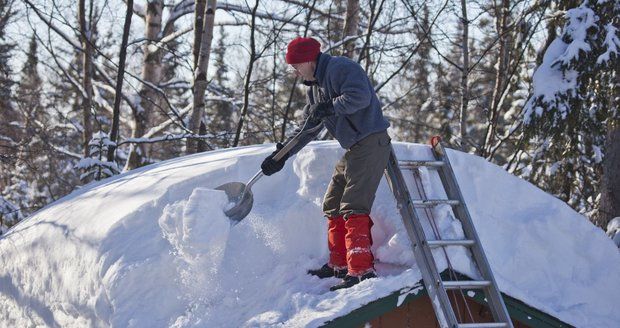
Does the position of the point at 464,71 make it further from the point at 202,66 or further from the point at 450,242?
the point at 450,242

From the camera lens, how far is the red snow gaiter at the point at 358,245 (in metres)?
4.93

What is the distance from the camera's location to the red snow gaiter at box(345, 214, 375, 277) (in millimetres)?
4926

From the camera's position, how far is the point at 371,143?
200 inches

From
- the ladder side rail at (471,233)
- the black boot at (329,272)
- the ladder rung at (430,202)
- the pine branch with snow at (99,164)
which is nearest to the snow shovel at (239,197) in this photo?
the black boot at (329,272)

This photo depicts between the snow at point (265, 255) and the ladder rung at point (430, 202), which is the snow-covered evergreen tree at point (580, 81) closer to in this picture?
the snow at point (265, 255)

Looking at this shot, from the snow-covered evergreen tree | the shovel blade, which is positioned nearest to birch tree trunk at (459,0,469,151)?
the snow-covered evergreen tree

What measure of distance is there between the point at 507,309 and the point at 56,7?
893cm

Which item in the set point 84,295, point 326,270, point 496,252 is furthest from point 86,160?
point 496,252

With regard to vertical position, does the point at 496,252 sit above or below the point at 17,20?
below

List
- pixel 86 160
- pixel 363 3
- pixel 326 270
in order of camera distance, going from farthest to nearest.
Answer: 1. pixel 363 3
2. pixel 86 160
3. pixel 326 270

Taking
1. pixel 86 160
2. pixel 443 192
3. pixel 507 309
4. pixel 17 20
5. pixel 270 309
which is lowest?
pixel 507 309

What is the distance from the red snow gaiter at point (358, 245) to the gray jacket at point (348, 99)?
0.55m

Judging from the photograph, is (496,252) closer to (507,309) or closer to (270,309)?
(507,309)

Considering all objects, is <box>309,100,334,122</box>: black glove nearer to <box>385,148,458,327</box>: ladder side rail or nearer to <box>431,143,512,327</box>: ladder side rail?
<box>385,148,458,327</box>: ladder side rail
